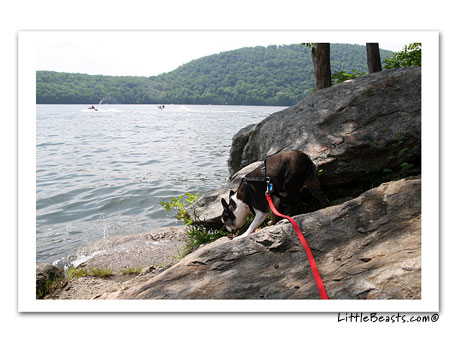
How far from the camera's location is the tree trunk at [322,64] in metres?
8.41

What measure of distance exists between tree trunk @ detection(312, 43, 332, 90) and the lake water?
7.38ft

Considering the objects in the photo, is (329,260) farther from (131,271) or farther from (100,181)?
(100,181)

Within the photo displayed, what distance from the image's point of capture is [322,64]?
8680 millimetres

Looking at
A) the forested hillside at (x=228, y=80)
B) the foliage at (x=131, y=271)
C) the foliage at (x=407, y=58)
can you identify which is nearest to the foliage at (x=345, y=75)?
the forested hillside at (x=228, y=80)

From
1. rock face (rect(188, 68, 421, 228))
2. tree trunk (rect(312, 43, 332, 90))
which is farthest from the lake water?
rock face (rect(188, 68, 421, 228))

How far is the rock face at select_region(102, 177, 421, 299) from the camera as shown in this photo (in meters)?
3.22

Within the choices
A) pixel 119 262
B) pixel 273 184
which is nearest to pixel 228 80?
pixel 119 262

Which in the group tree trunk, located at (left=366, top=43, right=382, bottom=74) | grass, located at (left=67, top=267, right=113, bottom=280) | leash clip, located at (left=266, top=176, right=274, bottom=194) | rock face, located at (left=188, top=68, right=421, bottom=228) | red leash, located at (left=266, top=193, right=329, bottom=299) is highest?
tree trunk, located at (left=366, top=43, right=382, bottom=74)

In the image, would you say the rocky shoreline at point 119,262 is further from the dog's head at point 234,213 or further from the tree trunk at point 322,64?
the tree trunk at point 322,64

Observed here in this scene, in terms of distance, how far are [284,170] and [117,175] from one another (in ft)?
33.7

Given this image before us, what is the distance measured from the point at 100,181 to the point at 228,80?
5.97 metres

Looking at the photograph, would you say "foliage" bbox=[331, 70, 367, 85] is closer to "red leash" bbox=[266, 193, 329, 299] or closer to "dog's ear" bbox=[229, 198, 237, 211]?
"dog's ear" bbox=[229, 198, 237, 211]
